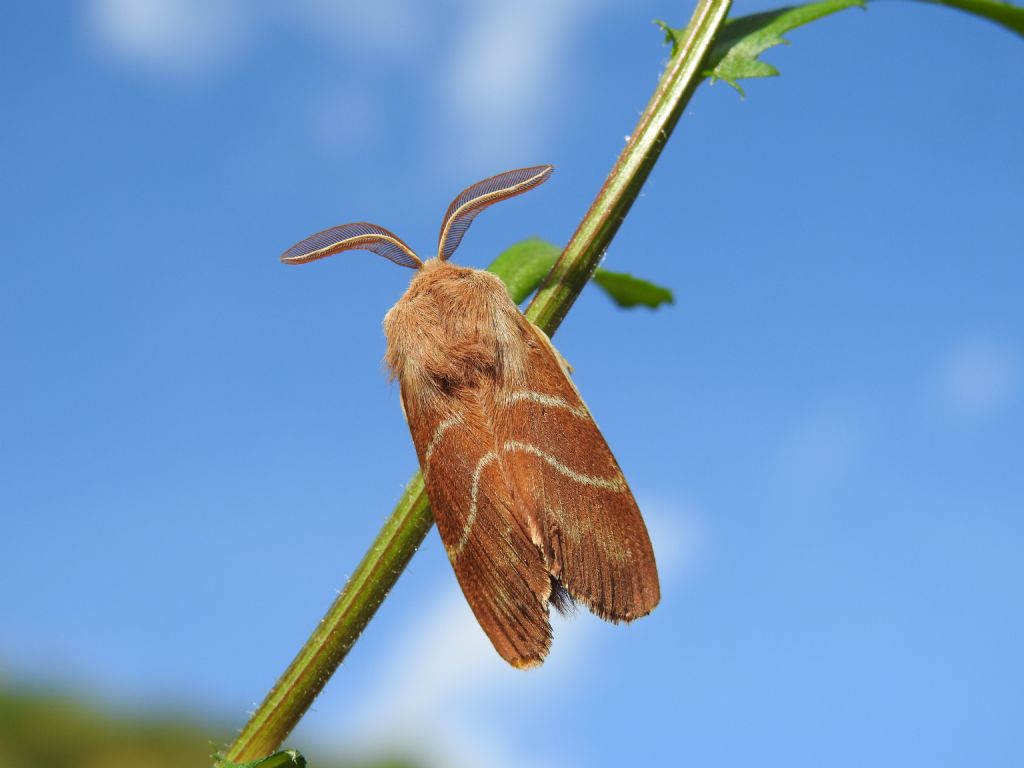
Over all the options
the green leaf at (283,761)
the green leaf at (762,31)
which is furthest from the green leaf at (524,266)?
the green leaf at (283,761)

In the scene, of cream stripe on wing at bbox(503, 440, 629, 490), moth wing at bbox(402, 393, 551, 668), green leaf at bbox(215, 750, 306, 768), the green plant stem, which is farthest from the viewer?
cream stripe on wing at bbox(503, 440, 629, 490)

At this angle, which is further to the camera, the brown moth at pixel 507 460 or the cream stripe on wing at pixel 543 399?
the cream stripe on wing at pixel 543 399

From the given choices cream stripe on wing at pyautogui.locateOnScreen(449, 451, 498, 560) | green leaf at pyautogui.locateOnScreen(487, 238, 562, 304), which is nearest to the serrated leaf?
green leaf at pyautogui.locateOnScreen(487, 238, 562, 304)

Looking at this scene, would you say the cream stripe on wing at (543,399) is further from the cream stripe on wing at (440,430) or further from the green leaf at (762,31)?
the green leaf at (762,31)

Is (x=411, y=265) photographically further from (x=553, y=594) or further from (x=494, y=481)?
(x=553, y=594)

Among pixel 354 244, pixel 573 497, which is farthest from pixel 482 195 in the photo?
pixel 573 497

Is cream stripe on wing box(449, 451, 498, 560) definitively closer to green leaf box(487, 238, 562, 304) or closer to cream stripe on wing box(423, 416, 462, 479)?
cream stripe on wing box(423, 416, 462, 479)

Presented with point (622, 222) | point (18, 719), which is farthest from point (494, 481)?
point (18, 719)
